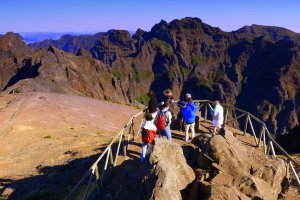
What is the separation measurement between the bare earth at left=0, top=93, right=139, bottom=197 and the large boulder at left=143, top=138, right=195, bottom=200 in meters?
8.73

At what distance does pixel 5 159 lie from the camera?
21.4 meters

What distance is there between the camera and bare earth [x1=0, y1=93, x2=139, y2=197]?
20.5 meters

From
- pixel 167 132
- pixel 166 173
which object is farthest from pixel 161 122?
pixel 166 173

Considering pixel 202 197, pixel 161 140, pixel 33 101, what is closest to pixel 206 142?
pixel 161 140

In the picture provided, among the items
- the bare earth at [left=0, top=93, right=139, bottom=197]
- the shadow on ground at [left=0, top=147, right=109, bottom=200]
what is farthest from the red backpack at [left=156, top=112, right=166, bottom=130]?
the bare earth at [left=0, top=93, right=139, bottom=197]

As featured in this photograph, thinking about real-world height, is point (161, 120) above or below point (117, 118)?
above

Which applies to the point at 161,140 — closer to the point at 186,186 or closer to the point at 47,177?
the point at 186,186

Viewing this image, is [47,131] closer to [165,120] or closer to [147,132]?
[165,120]

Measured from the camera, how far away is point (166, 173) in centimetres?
1101

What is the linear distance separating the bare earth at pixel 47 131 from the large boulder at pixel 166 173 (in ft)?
28.7

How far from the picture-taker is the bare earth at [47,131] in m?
20.5

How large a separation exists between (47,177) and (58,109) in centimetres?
1664

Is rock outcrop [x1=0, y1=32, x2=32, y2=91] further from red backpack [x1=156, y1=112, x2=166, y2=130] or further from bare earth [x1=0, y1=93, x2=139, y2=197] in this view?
red backpack [x1=156, y1=112, x2=166, y2=130]

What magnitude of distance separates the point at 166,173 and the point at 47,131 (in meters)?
17.8
